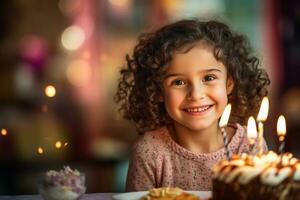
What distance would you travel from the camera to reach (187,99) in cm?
179

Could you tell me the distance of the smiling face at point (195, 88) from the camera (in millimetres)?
1789

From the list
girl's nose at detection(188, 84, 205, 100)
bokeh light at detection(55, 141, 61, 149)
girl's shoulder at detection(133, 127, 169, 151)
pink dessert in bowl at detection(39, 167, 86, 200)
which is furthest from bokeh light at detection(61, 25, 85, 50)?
pink dessert in bowl at detection(39, 167, 86, 200)

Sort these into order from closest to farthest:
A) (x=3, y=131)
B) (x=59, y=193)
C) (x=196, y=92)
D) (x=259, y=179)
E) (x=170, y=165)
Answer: (x=259, y=179) → (x=59, y=193) → (x=196, y=92) → (x=170, y=165) → (x=3, y=131)

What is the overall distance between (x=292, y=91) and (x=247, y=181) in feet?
6.27

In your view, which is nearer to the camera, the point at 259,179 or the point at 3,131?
the point at 259,179

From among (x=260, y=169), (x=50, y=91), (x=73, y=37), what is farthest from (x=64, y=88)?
(x=260, y=169)

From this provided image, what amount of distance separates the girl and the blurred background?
4.01 ft

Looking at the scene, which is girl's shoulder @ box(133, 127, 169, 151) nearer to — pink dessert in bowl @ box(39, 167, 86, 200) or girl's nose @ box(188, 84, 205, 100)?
girl's nose @ box(188, 84, 205, 100)

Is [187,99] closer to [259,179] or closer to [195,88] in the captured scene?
Result: [195,88]

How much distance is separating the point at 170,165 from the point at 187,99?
27 cm

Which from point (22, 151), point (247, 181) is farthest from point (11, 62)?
point (247, 181)

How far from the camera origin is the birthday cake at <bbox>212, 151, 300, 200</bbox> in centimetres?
133

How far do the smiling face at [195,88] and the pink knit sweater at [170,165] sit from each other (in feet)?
0.41

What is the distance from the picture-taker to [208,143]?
1.96m
